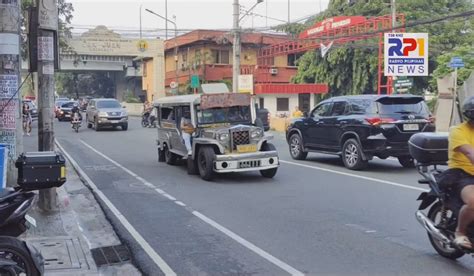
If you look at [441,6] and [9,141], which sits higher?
[441,6]

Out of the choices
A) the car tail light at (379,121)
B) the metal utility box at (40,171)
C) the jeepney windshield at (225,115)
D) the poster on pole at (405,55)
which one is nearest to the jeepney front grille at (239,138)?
the jeepney windshield at (225,115)

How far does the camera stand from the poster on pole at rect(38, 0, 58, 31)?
8961 millimetres

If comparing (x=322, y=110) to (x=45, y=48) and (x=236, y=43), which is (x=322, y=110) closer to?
(x=45, y=48)

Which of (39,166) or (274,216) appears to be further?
(274,216)

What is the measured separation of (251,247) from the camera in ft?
23.8

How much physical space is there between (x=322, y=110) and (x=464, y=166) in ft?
33.5

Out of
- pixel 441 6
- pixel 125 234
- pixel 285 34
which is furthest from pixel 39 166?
pixel 285 34

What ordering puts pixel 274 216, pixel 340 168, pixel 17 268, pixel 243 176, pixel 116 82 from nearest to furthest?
pixel 17 268, pixel 274 216, pixel 243 176, pixel 340 168, pixel 116 82

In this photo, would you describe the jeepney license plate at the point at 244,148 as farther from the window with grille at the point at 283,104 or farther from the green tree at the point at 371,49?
the window with grille at the point at 283,104

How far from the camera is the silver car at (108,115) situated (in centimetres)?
3214

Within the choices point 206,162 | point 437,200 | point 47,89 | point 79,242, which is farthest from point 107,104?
point 437,200

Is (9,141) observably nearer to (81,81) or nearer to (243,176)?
(243,176)

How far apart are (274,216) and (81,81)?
301ft

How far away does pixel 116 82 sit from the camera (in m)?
82.9
